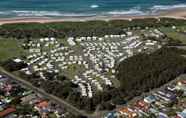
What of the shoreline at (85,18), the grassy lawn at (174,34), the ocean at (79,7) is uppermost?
the ocean at (79,7)

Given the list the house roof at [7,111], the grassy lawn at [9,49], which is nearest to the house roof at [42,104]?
the house roof at [7,111]

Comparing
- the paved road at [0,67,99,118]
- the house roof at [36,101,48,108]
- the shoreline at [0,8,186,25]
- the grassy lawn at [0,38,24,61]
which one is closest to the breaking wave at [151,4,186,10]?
the shoreline at [0,8,186,25]

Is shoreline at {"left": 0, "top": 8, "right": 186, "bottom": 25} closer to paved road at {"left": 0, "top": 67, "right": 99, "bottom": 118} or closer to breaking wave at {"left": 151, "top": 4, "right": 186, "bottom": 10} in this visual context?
breaking wave at {"left": 151, "top": 4, "right": 186, "bottom": 10}

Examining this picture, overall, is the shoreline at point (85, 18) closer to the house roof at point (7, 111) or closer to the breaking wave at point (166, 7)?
the breaking wave at point (166, 7)

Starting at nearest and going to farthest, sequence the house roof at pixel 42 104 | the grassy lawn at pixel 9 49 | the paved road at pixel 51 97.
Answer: the paved road at pixel 51 97
the house roof at pixel 42 104
the grassy lawn at pixel 9 49

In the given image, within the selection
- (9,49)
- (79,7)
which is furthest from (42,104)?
(79,7)

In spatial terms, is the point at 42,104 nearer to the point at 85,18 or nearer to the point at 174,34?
the point at 174,34

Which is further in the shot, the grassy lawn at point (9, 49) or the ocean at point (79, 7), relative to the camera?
the ocean at point (79, 7)
